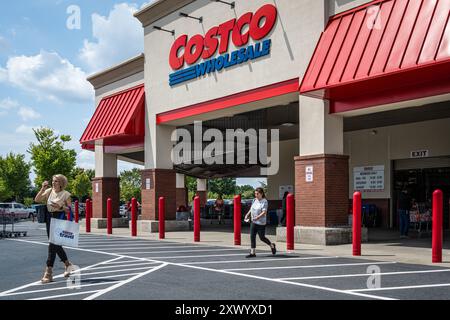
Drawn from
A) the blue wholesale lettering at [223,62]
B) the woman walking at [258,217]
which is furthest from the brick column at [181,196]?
the woman walking at [258,217]

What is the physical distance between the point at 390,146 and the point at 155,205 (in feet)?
34.4

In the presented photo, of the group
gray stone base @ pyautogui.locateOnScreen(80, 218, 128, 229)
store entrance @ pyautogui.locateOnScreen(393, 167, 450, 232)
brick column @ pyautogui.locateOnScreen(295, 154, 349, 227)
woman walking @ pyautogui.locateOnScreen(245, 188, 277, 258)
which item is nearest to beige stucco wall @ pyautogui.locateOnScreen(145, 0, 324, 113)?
brick column @ pyautogui.locateOnScreen(295, 154, 349, 227)

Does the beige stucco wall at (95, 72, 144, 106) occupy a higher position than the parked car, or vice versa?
the beige stucco wall at (95, 72, 144, 106)

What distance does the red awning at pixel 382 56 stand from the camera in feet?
40.3

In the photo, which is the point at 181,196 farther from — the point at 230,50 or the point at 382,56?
the point at 382,56

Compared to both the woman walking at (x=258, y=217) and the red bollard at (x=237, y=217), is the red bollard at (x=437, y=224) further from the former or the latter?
the red bollard at (x=237, y=217)

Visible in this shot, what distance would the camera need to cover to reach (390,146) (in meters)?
23.5

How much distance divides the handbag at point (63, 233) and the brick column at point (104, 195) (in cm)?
1828

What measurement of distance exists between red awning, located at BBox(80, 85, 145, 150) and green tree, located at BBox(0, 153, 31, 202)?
38.7 m

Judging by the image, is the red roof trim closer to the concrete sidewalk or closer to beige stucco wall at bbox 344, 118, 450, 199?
the concrete sidewalk

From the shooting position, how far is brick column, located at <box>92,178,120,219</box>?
90.8 ft
